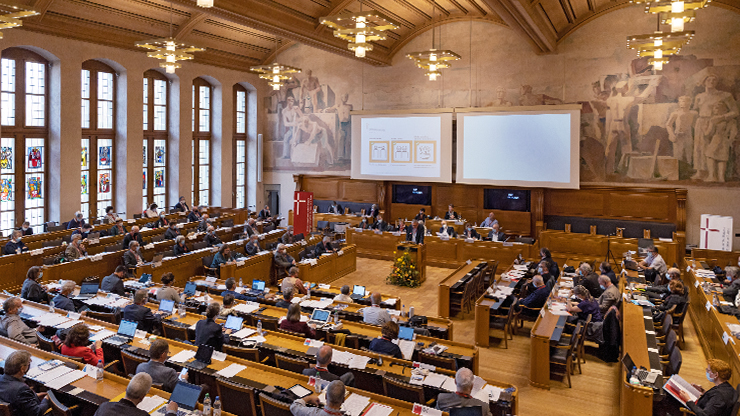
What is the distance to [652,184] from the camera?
15781 mm

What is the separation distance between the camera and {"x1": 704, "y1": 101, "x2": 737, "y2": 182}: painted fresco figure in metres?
14.7

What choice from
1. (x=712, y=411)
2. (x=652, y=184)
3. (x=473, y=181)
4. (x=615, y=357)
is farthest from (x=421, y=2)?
(x=712, y=411)

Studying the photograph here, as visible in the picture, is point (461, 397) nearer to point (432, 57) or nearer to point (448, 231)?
point (432, 57)

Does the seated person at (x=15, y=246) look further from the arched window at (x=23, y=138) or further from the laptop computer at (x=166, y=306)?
the laptop computer at (x=166, y=306)

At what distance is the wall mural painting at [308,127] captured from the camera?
20266 millimetres

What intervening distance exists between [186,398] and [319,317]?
328 cm

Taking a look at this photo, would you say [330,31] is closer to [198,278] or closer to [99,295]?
[198,278]

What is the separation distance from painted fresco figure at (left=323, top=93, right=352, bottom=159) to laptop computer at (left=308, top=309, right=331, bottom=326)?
12.9 metres

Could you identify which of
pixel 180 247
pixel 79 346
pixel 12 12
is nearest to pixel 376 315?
pixel 79 346

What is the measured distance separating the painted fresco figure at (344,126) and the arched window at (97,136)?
24.9 feet

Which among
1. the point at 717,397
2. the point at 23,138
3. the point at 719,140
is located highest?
the point at 719,140

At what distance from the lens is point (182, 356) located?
5.86 meters

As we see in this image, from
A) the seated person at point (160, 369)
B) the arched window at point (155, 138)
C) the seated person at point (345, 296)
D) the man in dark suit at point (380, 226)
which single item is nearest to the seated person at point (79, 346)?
the seated person at point (160, 369)

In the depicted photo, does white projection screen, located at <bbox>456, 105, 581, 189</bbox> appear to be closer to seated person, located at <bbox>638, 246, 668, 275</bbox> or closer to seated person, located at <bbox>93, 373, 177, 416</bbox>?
seated person, located at <bbox>638, 246, 668, 275</bbox>
